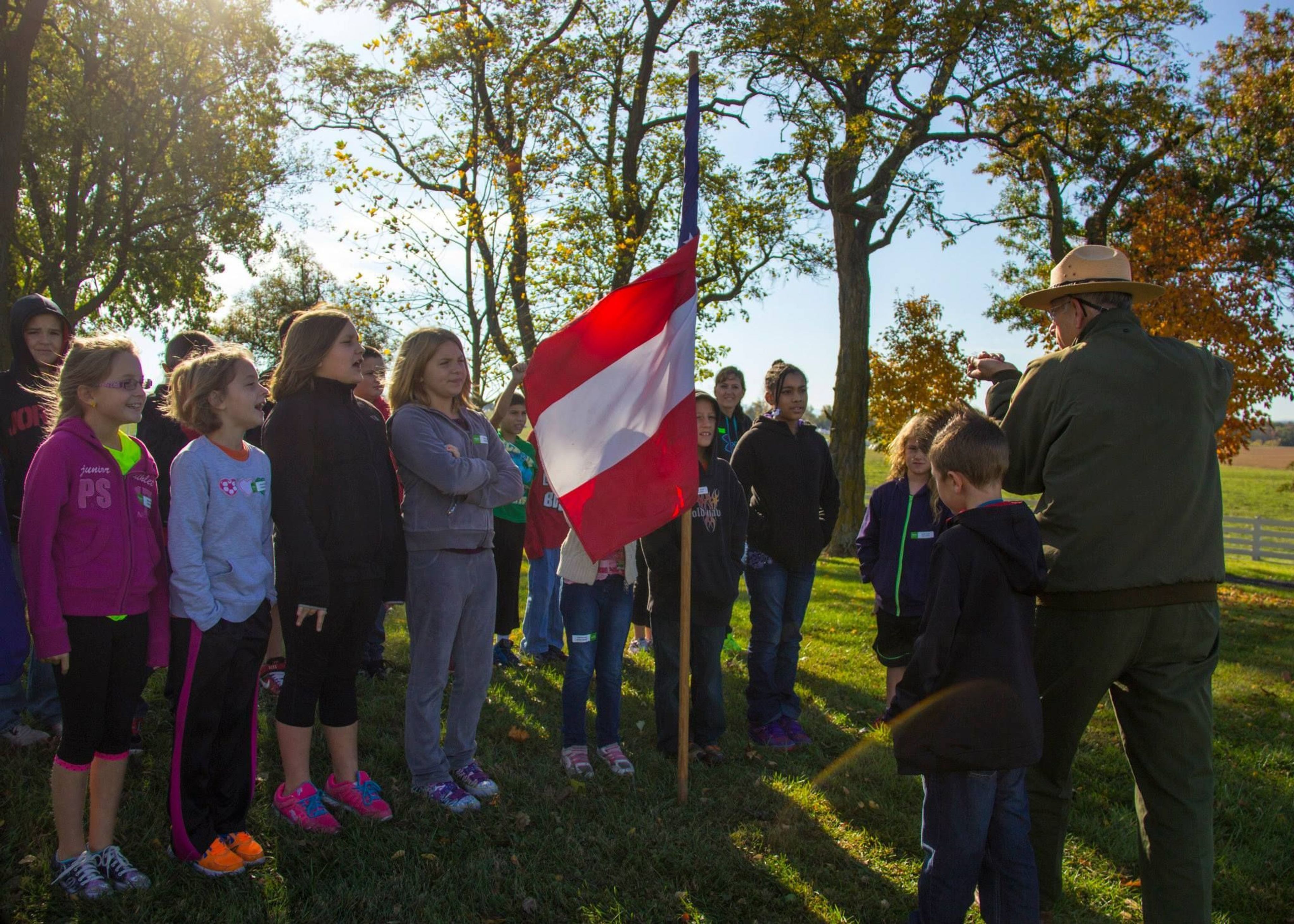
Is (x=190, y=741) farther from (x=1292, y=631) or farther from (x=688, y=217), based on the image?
(x=1292, y=631)

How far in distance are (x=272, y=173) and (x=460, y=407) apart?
22.9m

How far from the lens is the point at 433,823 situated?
4.18 meters

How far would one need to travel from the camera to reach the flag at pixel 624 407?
4434mm

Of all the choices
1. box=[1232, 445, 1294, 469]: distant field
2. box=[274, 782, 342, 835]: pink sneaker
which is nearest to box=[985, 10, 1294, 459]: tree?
box=[274, 782, 342, 835]: pink sneaker

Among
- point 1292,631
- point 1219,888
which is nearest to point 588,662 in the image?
point 1219,888

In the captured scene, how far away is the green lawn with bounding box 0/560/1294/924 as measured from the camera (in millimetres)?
3508

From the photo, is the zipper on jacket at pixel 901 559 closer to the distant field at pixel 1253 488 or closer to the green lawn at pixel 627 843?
the green lawn at pixel 627 843

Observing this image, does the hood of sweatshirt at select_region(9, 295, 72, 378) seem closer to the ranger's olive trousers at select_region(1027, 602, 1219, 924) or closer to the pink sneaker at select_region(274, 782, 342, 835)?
the pink sneaker at select_region(274, 782, 342, 835)

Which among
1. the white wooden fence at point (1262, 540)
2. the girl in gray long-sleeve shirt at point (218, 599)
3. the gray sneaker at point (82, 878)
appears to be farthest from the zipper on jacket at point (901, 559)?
the white wooden fence at point (1262, 540)

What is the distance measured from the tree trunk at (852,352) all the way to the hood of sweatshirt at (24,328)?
44.4 feet

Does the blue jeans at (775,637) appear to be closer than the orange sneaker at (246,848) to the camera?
No

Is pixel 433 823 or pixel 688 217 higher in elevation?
pixel 688 217

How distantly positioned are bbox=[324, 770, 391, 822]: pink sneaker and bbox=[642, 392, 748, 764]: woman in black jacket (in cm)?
169

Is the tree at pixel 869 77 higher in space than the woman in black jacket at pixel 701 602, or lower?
higher
